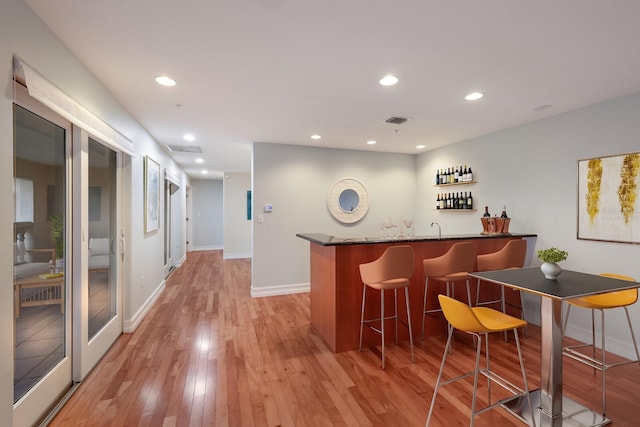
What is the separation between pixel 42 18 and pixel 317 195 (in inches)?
156

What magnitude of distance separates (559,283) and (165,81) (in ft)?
11.4

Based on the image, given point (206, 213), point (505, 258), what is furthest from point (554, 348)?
point (206, 213)

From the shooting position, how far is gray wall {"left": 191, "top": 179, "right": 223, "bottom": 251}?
33.3ft

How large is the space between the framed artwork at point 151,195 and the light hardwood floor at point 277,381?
1405 millimetres

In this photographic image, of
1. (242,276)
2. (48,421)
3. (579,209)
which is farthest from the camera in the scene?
(242,276)

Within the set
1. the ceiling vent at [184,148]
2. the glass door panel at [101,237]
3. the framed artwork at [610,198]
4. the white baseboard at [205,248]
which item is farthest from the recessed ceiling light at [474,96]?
the white baseboard at [205,248]

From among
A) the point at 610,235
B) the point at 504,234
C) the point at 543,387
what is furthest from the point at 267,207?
the point at 610,235

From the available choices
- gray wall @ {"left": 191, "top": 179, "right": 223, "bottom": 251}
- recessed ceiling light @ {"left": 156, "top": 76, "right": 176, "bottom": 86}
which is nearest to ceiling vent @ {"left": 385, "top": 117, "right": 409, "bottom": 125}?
recessed ceiling light @ {"left": 156, "top": 76, "right": 176, "bottom": 86}

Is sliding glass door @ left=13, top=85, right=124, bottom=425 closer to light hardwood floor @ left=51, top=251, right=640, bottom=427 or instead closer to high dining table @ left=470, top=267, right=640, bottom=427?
light hardwood floor @ left=51, top=251, right=640, bottom=427

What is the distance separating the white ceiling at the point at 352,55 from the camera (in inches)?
67.3

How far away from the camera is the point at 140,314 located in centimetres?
383

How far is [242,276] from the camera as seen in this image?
649 centimetres

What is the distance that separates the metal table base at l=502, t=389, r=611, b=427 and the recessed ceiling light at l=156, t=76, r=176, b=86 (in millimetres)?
3695

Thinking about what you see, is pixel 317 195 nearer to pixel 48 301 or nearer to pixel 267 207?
pixel 267 207
